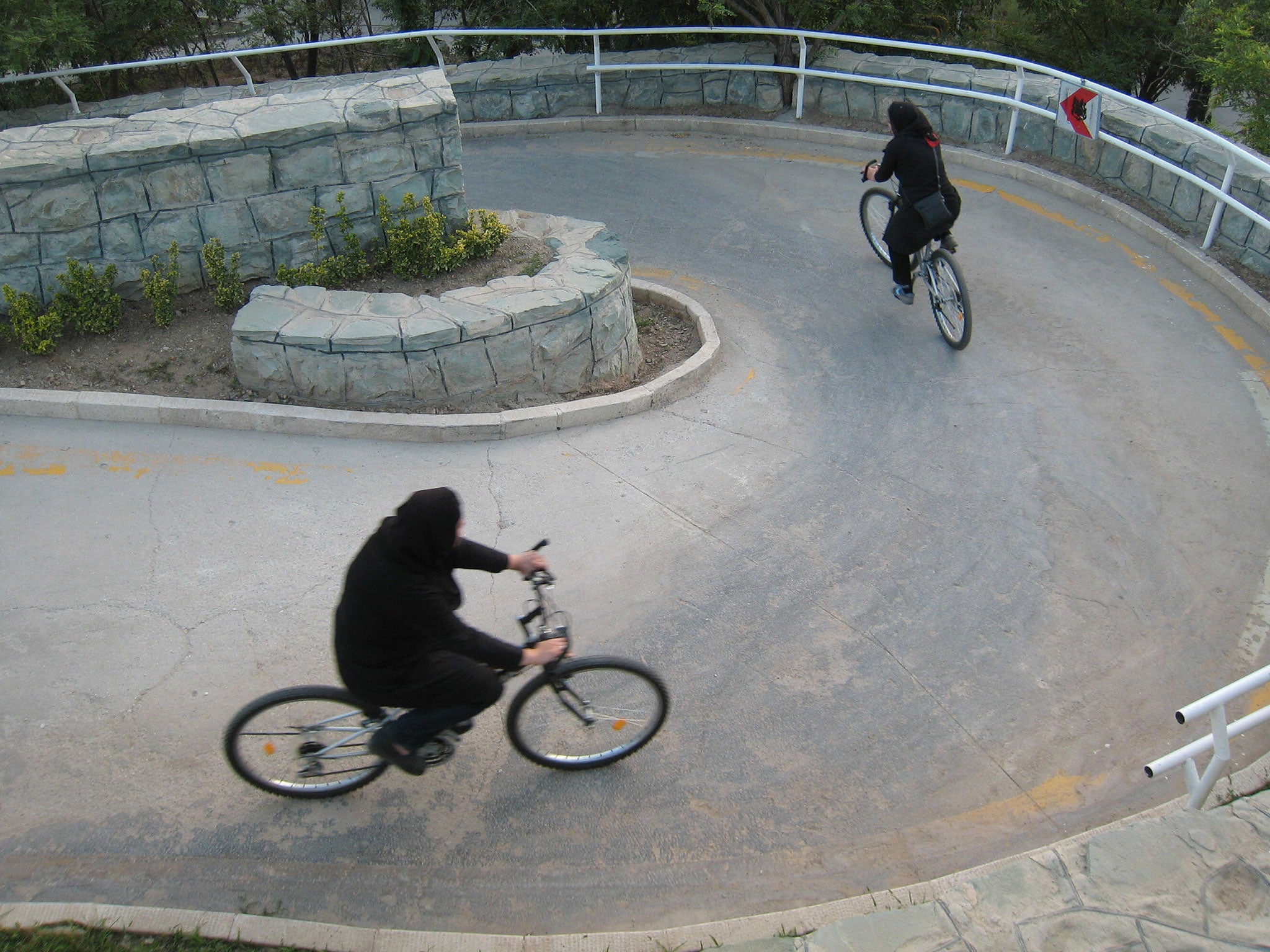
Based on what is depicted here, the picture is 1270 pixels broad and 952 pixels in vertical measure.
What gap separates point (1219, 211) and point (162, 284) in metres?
8.93

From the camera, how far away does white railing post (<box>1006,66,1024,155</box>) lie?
1104cm

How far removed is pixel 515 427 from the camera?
7332 mm

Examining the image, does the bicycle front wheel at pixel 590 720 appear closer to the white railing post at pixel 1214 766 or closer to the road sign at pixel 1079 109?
the white railing post at pixel 1214 766

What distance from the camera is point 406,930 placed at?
4.22 metres

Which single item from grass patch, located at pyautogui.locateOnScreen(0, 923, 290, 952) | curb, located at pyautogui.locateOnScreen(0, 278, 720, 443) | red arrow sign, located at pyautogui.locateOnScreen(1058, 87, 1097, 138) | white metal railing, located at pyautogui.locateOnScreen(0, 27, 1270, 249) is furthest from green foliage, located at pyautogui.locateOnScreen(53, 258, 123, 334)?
red arrow sign, located at pyautogui.locateOnScreen(1058, 87, 1097, 138)

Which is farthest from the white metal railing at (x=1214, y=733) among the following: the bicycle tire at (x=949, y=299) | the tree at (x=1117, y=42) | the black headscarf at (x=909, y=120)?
the tree at (x=1117, y=42)

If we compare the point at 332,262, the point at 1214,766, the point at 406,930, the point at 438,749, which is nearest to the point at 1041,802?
the point at 1214,766

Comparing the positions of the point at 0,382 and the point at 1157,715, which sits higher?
the point at 0,382

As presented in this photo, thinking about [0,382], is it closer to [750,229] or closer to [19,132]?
[19,132]

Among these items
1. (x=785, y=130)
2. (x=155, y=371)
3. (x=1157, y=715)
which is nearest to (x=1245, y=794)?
(x=1157, y=715)

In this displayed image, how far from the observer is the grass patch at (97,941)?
392cm

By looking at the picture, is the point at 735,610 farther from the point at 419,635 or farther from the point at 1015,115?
the point at 1015,115

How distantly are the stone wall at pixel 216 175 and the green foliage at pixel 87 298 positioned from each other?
120 mm

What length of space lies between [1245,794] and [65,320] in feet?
26.3
